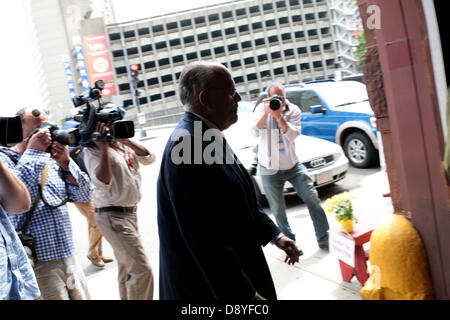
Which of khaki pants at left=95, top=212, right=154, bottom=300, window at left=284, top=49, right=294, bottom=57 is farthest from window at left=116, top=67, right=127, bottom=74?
khaki pants at left=95, top=212, right=154, bottom=300

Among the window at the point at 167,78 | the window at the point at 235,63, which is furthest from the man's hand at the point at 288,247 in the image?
the window at the point at 235,63

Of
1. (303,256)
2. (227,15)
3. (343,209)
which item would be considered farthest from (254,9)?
(343,209)

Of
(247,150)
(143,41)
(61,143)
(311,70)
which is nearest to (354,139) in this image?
(247,150)

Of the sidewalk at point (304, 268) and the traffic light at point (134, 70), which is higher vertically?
the traffic light at point (134, 70)

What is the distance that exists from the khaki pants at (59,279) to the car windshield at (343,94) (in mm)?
7064

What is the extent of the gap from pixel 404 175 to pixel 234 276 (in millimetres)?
1504

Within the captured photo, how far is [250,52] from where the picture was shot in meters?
71.3

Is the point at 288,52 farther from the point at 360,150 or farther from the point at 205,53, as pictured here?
the point at 360,150

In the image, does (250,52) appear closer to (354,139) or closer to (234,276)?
(354,139)

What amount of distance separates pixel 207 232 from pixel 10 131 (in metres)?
1.10

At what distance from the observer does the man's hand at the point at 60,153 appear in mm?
2627

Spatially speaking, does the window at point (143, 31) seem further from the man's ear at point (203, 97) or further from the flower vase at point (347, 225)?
the man's ear at point (203, 97)

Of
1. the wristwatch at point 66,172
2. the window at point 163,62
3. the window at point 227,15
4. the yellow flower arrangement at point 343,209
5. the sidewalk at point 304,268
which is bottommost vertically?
the sidewalk at point 304,268

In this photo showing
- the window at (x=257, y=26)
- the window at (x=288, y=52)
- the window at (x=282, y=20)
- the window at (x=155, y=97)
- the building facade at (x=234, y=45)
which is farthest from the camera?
the window at (x=288, y=52)
